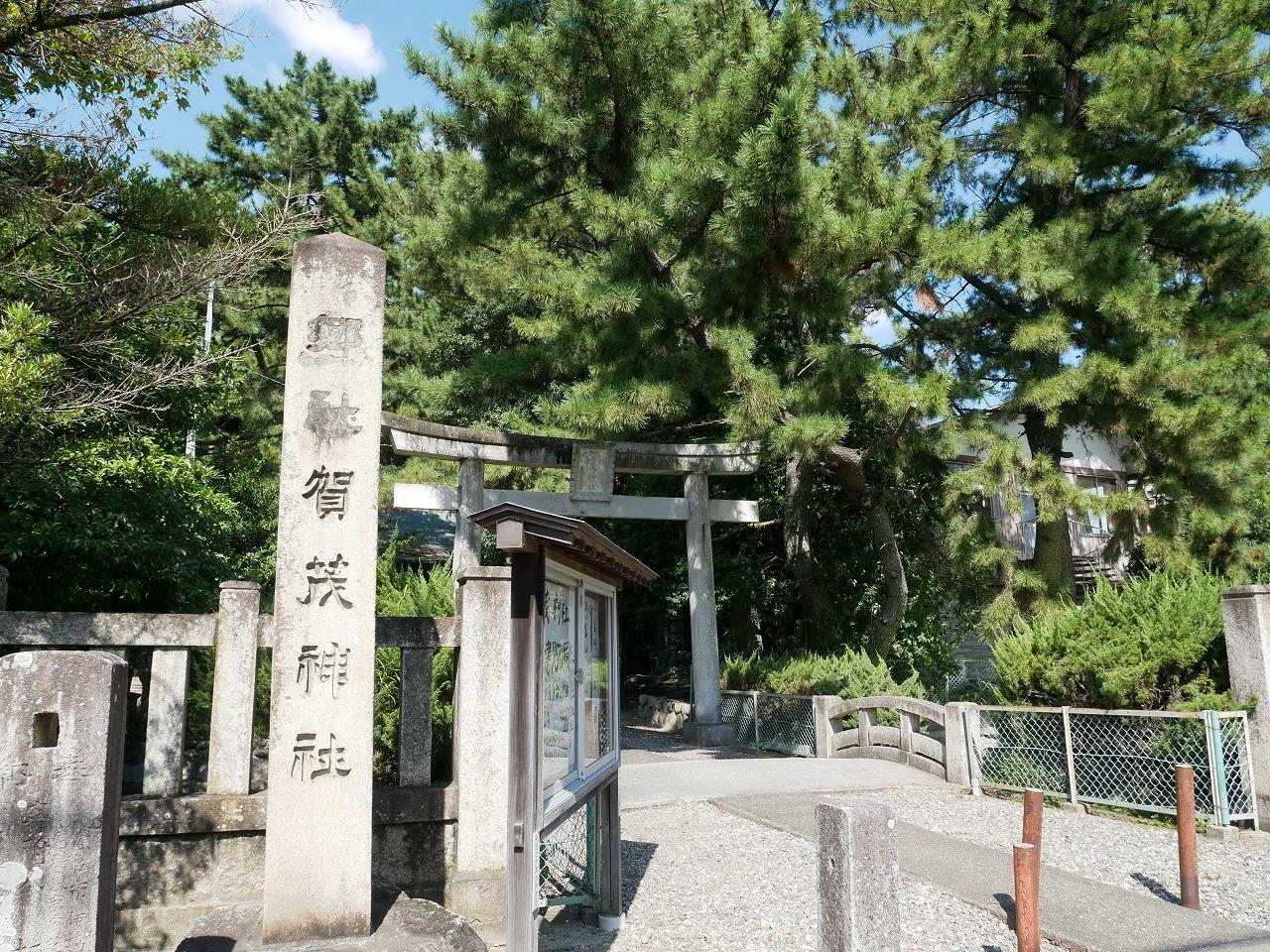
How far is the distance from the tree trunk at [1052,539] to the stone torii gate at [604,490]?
414cm

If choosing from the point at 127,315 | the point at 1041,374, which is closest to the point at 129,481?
the point at 127,315

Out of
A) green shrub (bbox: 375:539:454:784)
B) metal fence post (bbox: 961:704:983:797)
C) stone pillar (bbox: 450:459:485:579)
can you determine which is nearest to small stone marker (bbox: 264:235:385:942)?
green shrub (bbox: 375:539:454:784)

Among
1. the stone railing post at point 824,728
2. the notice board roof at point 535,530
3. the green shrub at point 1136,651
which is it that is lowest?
the stone railing post at point 824,728

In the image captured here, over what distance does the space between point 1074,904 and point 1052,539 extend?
26.1 ft

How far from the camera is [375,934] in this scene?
12.5 feet

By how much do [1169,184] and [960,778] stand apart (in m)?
8.80

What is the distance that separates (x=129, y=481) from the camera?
733 cm

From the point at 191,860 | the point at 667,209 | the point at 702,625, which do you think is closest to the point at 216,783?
the point at 191,860

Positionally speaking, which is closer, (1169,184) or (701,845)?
(701,845)

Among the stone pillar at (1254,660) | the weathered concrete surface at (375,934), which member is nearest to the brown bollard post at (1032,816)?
the weathered concrete surface at (375,934)

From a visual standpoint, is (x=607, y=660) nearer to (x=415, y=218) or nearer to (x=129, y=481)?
(x=129, y=481)

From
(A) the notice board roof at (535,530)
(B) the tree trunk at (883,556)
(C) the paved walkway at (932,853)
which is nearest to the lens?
(A) the notice board roof at (535,530)

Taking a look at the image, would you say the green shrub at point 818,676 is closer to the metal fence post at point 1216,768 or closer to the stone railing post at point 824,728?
the stone railing post at point 824,728

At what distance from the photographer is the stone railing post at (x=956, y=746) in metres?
9.27
